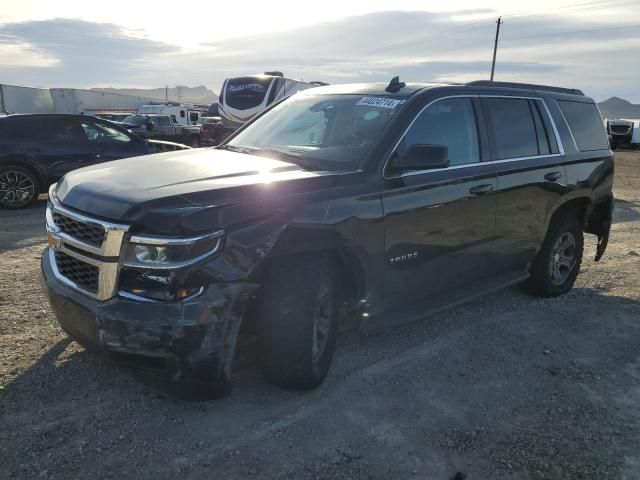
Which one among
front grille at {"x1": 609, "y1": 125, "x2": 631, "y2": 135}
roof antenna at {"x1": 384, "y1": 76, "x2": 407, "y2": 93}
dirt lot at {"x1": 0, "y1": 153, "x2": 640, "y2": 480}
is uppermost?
roof antenna at {"x1": 384, "y1": 76, "x2": 407, "y2": 93}

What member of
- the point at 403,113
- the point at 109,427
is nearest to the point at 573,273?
the point at 403,113

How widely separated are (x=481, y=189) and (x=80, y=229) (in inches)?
112

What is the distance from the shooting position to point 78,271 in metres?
3.02

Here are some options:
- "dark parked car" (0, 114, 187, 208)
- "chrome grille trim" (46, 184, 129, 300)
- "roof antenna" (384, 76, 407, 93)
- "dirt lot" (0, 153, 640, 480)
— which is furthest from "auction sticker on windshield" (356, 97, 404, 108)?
"dark parked car" (0, 114, 187, 208)

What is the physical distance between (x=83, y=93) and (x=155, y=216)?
158 feet

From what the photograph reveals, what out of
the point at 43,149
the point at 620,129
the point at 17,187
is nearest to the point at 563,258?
the point at 43,149

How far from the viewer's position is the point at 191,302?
8.82 ft

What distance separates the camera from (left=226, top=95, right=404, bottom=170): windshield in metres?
3.70

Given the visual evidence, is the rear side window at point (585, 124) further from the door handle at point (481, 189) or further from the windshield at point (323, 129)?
the windshield at point (323, 129)

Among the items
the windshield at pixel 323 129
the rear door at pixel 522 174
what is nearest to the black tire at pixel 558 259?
the rear door at pixel 522 174

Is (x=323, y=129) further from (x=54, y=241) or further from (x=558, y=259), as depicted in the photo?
(x=558, y=259)

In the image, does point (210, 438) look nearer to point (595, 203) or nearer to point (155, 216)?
point (155, 216)

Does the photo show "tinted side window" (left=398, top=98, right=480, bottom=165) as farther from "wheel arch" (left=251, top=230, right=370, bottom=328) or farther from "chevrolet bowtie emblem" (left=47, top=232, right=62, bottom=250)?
"chevrolet bowtie emblem" (left=47, top=232, right=62, bottom=250)

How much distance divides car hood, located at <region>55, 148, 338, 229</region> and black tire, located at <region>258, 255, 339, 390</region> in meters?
0.46
